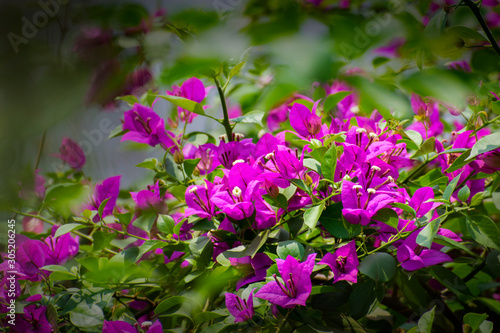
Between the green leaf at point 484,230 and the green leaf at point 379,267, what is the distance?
4.9 inches

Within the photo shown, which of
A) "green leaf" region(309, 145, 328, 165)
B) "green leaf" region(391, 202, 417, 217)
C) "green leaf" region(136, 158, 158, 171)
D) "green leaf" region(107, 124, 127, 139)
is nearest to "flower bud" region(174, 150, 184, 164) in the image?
"green leaf" region(136, 158, 158, 171)

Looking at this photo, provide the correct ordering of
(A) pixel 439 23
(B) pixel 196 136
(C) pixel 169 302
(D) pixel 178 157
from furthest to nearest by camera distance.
→ (B) pixel 196 136 → (D) pixel 178 157 → (C) pixel 169 302 → (A) pixel 439 23

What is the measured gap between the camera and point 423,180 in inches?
25.1

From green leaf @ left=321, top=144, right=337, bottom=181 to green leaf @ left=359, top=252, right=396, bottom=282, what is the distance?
0.37 ft

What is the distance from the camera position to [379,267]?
0.48 m

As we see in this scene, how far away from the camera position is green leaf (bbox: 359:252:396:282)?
47 cm

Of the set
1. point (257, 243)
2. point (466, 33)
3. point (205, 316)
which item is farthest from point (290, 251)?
point (466, 33)

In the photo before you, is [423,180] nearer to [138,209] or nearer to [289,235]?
[289,235]

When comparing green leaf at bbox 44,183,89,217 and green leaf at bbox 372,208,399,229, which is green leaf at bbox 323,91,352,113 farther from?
green leaf at bbox 44,183,89,217

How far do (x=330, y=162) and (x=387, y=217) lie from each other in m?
0.10

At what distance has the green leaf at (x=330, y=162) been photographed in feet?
1.69

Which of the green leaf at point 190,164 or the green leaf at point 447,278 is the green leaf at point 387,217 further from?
the green leaf at point 190,164

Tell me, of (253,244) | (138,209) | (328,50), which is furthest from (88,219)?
(328,50)

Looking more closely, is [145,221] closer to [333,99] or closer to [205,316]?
[205,316]
